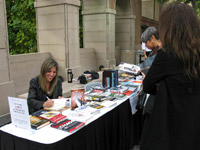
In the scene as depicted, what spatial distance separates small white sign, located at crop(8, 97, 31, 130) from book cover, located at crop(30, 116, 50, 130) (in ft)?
0.41

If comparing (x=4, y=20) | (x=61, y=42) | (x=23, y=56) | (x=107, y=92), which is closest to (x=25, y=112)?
(x=107, y=92)

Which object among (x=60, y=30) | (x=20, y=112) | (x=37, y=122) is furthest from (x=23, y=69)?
(x=20, y=112)

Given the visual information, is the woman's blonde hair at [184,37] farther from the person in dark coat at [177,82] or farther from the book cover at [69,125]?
the book cover at [69,125]

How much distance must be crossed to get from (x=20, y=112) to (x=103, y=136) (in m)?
1.15

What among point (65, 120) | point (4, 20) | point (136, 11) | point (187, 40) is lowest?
point (65, 120)

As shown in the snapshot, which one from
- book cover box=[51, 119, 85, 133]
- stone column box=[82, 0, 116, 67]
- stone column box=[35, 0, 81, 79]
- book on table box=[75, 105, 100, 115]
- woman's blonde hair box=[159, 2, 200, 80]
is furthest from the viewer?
stone column box=[82, 0, 116, 67]

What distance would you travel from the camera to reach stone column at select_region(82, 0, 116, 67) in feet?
36.8

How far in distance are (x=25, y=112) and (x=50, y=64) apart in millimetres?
1282

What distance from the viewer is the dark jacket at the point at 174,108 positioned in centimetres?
164

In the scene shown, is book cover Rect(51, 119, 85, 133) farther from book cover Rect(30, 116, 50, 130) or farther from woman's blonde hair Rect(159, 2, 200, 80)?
woman's blonde hair Rect(159, 2, 200, 80)

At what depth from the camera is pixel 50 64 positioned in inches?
132

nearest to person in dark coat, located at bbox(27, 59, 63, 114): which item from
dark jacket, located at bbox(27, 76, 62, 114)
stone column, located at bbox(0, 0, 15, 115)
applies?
dark jacket, located at bbox(27, 76, 62, 114)

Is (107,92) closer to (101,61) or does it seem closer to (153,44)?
(153,44)

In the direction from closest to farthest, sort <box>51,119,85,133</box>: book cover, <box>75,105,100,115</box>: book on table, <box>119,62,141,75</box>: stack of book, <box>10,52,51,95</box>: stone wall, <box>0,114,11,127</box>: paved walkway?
<box>51,119,85,133</box>: book cover < <box>75,105,100,115</box>: book on table < <box>119,62,141,75</box>: stack of book < <box>0,114,11,127</box>: paved walkway < <box>10,52,51,95</box>: stone wall
